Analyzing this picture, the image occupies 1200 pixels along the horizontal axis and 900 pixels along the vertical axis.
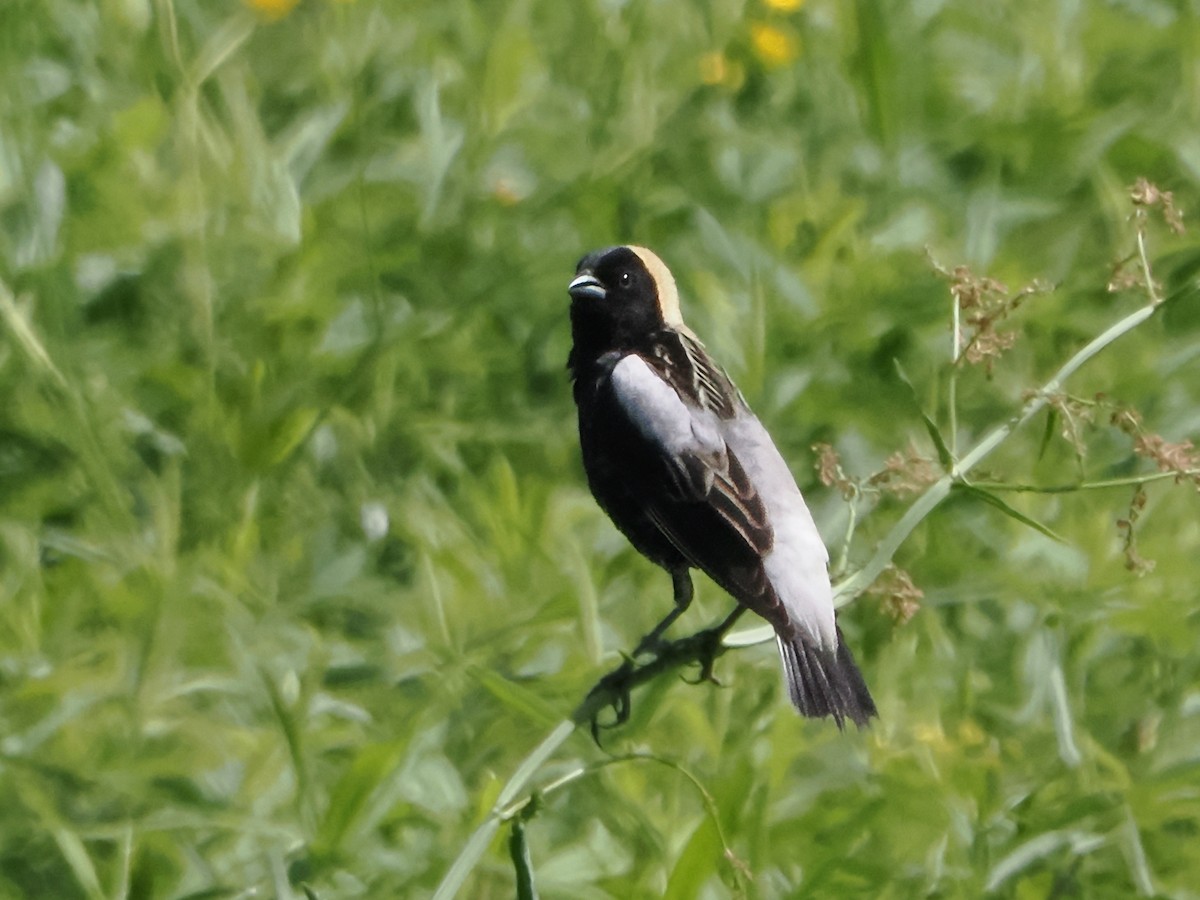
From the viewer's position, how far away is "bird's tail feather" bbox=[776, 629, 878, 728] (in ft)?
7.37

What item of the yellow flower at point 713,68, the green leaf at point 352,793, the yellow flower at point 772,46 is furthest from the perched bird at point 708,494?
the yellow flower at point 772,46

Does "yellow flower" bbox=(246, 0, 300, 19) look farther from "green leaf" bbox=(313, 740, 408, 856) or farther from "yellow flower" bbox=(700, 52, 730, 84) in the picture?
"green leaf" bbox=(313, 740, 408, 856)

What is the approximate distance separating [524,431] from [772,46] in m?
1.50

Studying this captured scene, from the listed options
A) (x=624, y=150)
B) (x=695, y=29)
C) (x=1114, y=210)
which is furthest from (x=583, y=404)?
(x=695, y=29)

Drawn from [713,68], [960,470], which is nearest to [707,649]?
[960,470]

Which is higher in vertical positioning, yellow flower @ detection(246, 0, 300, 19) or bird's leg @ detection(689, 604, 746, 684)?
yellow flower @ detection(246, 0, 300, 19)

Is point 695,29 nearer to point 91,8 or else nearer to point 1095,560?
point 91,8

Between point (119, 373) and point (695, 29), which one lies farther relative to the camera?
point (695, 29)

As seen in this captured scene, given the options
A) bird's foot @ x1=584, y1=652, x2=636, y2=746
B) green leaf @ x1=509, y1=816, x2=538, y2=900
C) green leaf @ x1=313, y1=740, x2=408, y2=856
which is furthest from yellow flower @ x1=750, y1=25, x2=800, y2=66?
green leaf @ x1=509, y1=816, x2=538, y2=900

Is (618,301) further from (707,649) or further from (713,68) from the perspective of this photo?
(713,68)

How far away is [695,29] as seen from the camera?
16.2ft

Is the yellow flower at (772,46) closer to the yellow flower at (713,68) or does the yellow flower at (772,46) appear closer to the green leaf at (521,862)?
the yellow flower at (713,68)

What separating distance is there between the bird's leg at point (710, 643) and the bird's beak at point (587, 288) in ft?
1.81

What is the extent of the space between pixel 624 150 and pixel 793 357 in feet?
2.19
